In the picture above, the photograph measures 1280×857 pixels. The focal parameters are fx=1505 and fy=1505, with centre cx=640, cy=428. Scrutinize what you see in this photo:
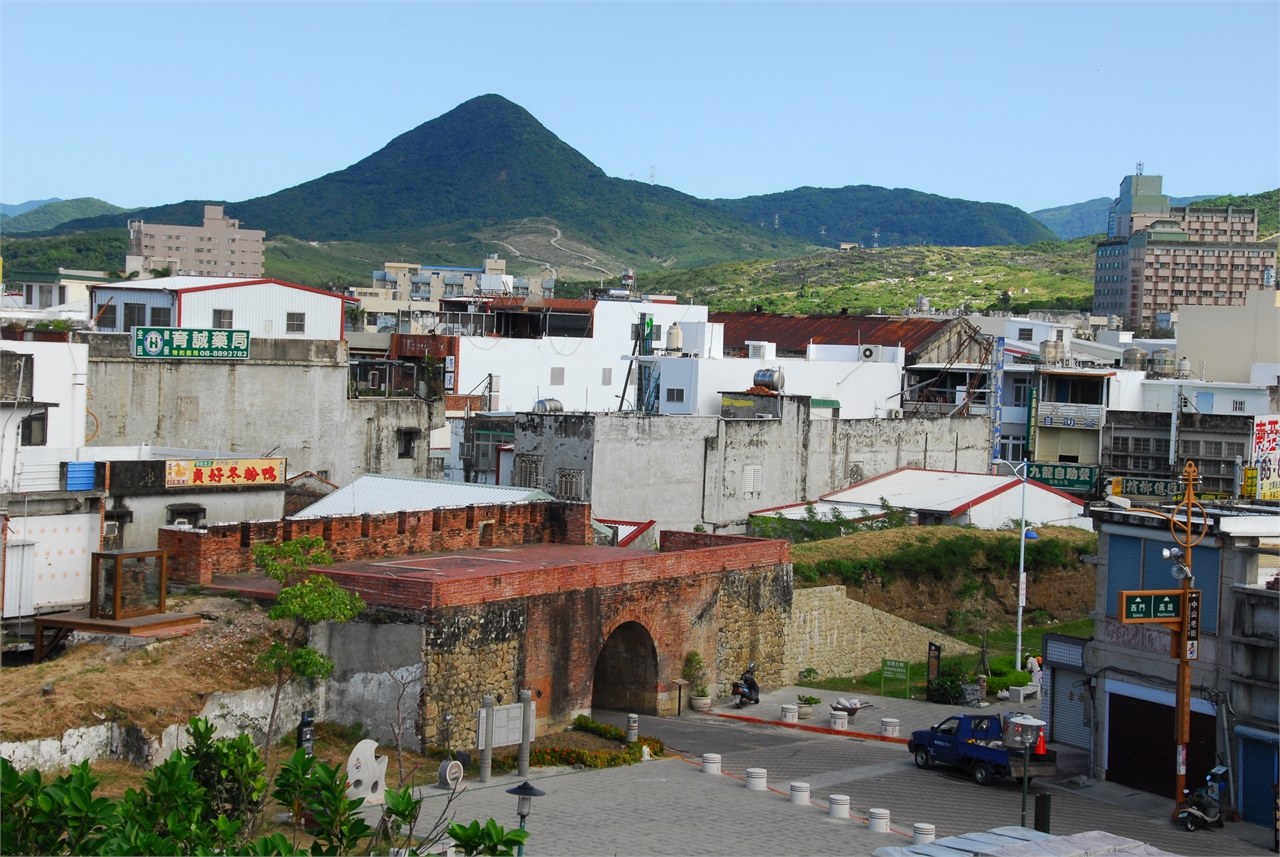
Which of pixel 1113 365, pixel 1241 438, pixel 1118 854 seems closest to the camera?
pixel 1118 854

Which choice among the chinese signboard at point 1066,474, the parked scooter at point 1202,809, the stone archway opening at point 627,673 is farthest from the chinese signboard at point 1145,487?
the parked scooter at point 1202,809

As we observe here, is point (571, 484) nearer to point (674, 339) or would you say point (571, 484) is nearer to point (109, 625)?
point (674, 339)

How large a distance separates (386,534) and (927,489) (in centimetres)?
2953

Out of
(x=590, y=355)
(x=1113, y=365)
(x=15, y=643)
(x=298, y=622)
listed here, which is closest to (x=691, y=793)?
(x=298, y=622)

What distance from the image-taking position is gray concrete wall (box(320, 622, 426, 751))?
88.3ft

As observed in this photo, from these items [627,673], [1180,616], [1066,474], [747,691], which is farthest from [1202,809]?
[1066,474]

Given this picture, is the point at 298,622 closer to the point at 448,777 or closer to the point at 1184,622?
the point at 448,777

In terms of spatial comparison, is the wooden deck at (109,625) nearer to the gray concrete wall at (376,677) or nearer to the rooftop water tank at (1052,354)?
the gray concrete wall at (376,677)

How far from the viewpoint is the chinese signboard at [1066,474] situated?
234 ft

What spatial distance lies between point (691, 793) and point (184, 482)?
53.2 feet

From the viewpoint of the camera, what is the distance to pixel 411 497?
127 ft

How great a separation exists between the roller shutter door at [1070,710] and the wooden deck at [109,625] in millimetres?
16683

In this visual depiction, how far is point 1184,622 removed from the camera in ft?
83.0

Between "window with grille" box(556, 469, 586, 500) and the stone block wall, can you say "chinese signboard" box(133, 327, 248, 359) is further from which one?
the stone block wall
